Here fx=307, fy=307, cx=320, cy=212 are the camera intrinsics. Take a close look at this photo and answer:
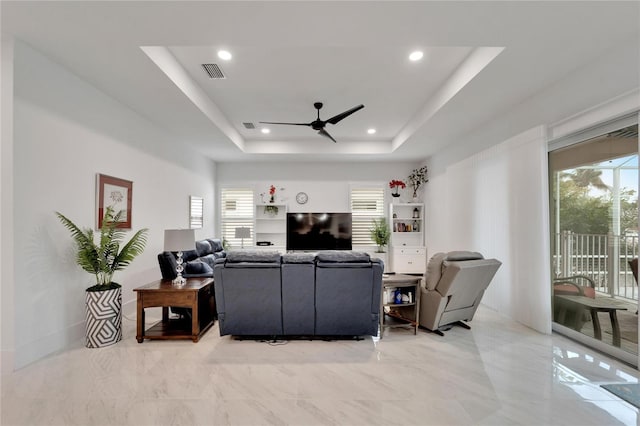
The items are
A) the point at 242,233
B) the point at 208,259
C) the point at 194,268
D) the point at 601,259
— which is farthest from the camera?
the point at 242,233

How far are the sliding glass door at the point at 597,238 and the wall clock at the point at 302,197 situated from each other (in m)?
5.07

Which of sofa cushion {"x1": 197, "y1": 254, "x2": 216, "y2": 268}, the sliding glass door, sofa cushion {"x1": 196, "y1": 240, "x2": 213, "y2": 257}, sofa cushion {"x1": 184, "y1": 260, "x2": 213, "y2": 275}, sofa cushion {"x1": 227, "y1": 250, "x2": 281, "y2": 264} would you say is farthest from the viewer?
sofa cushion {"x1": 196, "y1": 240, "x2": 213, "y2": 257}

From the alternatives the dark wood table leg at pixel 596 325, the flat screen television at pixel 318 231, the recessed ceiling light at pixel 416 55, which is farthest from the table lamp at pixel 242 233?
the dark wood table leg at pixel 596 325

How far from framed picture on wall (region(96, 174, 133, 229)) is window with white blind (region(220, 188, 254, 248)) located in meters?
3.56

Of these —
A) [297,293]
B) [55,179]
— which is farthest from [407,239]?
[55,179]

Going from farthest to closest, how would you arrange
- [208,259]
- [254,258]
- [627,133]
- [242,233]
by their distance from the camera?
[242,233] → [208,259] → [254,258] → [627,133]

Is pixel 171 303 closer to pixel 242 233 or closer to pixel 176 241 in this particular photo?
pixel 176 241

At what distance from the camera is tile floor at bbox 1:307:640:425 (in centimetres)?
205

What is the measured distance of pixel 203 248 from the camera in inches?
219

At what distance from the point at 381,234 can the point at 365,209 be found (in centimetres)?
75

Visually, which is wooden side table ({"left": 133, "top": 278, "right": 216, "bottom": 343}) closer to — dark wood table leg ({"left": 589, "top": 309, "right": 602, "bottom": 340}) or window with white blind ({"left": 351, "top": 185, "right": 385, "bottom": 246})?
dark wood table leg ({"left": 589, "top": 309, "right": 602, "bottom": 340})

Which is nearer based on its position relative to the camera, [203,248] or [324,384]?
[324,384]

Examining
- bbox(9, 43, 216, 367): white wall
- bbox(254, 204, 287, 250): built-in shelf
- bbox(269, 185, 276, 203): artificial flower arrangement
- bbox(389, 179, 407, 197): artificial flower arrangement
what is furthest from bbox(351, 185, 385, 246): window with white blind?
bbox(9, 43, 216, 367): white wall

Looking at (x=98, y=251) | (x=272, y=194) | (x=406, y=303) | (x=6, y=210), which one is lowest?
(x=406, y=303)
